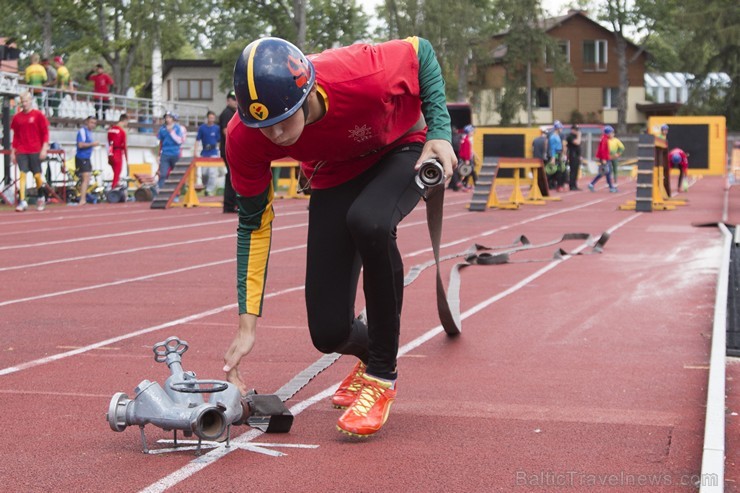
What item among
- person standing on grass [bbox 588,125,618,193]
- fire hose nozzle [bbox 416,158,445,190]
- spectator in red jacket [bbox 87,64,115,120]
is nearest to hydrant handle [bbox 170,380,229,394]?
fire hose nozzle [bbox 416,158,445,190]

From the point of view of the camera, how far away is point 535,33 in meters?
70.8

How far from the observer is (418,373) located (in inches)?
241

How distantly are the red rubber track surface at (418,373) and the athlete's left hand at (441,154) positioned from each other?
42.6 inches

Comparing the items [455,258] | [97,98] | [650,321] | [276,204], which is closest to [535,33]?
[97,98]

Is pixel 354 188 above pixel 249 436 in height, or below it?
above

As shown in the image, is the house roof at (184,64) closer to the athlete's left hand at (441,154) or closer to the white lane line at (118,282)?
the white lane line at (118,282)

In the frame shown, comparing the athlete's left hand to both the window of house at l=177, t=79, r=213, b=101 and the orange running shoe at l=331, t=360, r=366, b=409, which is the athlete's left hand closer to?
the orange running shoe at l=331, t=360, r=366, b=409

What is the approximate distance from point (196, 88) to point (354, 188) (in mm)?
77288

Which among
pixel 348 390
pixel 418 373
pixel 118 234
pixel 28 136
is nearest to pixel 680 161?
pixel 28 136

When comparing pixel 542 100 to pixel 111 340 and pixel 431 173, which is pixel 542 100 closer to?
pixel 111 340

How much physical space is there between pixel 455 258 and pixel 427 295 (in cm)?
329

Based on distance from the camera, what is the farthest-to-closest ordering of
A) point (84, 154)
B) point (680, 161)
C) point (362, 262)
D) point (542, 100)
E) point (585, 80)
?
point (585, 80), point (542, 100), point (680, 161), point (84, 154), point (362, 262)

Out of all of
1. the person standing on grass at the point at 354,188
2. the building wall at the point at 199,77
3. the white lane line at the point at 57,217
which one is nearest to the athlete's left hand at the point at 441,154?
the person standing on grass at the point at 354,188

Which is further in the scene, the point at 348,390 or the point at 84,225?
the point at 84,225
